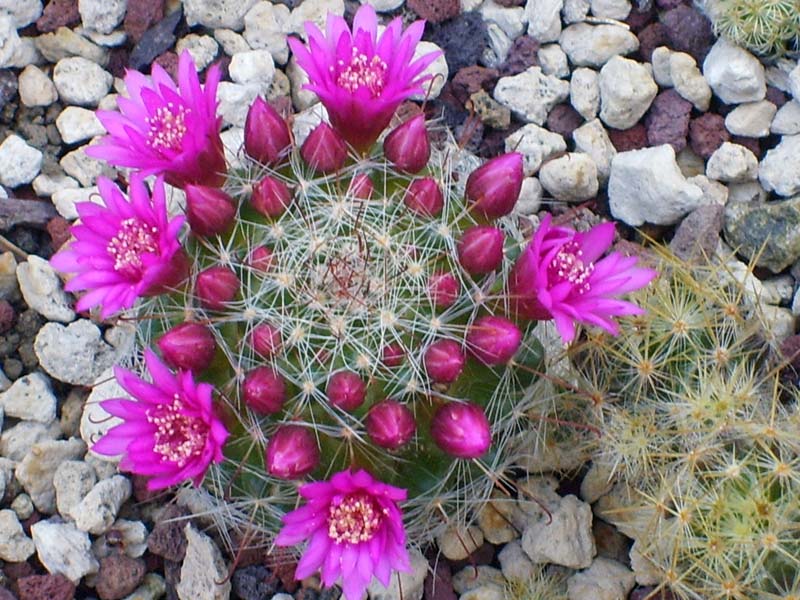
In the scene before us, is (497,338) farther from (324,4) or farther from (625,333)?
(324,4)

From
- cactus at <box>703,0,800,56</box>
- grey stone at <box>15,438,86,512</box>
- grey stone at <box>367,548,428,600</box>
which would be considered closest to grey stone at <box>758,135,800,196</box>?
cactus at <box>703,0,800,56</box>

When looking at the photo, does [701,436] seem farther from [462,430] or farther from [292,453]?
[292,453]

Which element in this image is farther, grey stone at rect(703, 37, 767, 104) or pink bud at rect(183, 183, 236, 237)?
grey stone at rect(703, 37, 767, 104)

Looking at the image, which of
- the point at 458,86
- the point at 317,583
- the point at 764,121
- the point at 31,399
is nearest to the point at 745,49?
the point at 764,121

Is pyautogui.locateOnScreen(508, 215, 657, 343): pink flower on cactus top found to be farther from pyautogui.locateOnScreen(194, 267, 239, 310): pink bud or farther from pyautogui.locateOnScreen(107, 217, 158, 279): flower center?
pyautogui.locateOnScreen(107, 217, 158, 279): flower center

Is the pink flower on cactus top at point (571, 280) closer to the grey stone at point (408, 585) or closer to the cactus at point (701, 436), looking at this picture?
the cactus at point (701, 436)

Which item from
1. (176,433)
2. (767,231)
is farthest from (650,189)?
(176,433)
